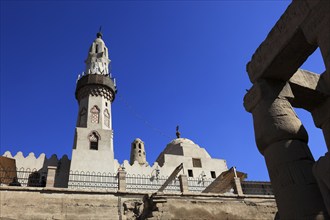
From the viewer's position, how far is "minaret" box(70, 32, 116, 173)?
64.1 feet

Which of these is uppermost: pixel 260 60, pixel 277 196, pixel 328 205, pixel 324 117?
pixel 260 60

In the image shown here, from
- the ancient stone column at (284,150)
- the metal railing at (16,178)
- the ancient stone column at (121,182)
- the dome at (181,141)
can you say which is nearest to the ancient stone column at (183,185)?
the ancient stone column at (121,182)

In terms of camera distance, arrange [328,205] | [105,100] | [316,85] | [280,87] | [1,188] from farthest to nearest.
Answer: [105,100], [1,188], [316,85], [280,87], [328,205]

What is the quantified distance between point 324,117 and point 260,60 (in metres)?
1.50

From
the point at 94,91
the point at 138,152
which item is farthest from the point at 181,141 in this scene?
the point at 94,91

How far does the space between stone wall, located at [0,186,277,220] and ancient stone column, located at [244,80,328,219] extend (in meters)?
6.94

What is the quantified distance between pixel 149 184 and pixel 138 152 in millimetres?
8521

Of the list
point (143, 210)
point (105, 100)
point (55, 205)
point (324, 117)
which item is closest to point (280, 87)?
point (324, 117)

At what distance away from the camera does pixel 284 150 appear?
4434mm

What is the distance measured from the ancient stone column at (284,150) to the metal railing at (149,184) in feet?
41.4

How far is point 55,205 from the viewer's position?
11.2 metres

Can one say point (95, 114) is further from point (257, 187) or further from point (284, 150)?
point (284, 150)

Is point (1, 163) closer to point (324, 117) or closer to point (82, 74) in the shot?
point (82, 74)

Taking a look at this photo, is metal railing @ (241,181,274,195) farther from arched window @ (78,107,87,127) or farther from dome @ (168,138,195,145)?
arched window @ (78,107,87,127)
